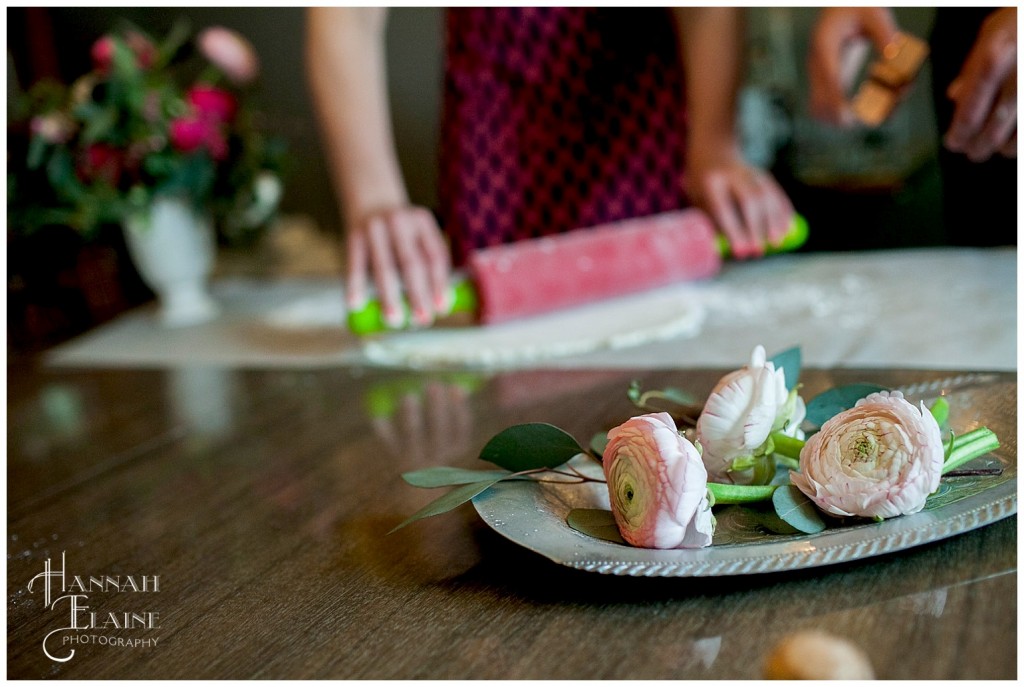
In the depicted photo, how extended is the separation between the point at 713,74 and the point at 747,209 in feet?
0.98

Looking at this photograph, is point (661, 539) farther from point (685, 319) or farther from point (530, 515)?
point (685, 319)

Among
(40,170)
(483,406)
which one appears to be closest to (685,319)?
(483,406)

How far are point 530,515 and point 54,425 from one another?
0.78 meters

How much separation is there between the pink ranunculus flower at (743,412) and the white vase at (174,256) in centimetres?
134

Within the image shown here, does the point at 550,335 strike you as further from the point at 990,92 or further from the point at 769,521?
the point at 769,521

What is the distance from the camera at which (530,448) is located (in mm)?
502

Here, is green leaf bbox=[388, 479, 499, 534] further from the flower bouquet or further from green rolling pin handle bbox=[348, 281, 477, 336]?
green rolling pin handle bbox=[348, 281, 477, 336]

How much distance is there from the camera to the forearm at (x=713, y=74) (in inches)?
55.8

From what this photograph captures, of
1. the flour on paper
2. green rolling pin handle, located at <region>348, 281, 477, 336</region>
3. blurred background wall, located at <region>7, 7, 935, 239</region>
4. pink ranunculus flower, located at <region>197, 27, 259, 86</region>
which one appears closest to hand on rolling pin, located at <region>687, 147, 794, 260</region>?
the flour on paper

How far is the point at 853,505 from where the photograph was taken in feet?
1.37

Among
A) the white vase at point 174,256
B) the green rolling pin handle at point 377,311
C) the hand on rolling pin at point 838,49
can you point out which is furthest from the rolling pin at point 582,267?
the white vase at point 174,256

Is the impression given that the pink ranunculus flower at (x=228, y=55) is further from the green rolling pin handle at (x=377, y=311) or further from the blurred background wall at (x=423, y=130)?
the green rolling pin handle at (x=377, y=311)

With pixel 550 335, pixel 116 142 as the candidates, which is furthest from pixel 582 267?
pixel 116 142

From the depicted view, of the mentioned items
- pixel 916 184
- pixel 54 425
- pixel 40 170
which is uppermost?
pixel 40 170
